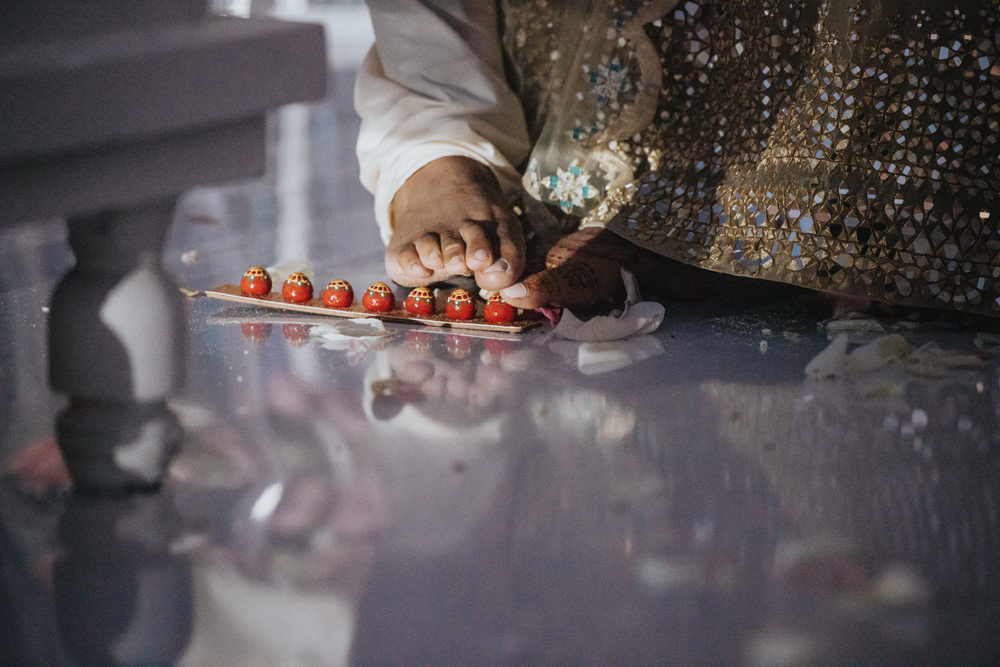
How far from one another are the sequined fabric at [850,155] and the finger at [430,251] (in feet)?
0.80

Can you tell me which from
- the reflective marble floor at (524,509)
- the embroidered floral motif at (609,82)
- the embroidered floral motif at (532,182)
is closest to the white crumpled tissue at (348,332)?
the reflective marble floor at (524,509)

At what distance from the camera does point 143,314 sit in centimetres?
64

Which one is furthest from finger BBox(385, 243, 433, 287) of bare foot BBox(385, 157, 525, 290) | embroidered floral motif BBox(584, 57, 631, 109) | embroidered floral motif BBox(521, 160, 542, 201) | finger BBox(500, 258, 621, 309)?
embroidered floral motif BBox(584, 57, 631, 109)

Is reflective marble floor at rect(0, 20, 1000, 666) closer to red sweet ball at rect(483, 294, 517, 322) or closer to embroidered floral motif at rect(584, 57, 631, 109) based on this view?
red sweet ball at rect(483, 294, 517, 322)

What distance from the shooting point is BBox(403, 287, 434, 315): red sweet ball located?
1213 millimetres

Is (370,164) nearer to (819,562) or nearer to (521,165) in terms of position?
(521,165)

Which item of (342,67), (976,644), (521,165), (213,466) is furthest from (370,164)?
(342,67)

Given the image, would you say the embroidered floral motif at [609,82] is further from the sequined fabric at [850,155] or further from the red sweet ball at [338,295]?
the red sweet ball at [338,295]

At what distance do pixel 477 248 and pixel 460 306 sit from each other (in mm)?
90

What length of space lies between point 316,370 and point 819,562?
0.57 metres

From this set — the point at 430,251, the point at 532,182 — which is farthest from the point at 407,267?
the point at 532,182

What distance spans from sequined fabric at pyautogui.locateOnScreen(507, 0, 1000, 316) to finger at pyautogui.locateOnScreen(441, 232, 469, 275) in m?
0.22

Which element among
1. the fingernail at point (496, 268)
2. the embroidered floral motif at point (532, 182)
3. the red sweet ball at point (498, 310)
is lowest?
the red sweet ball at point (498, 310)

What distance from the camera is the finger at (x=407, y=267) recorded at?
1182mm
